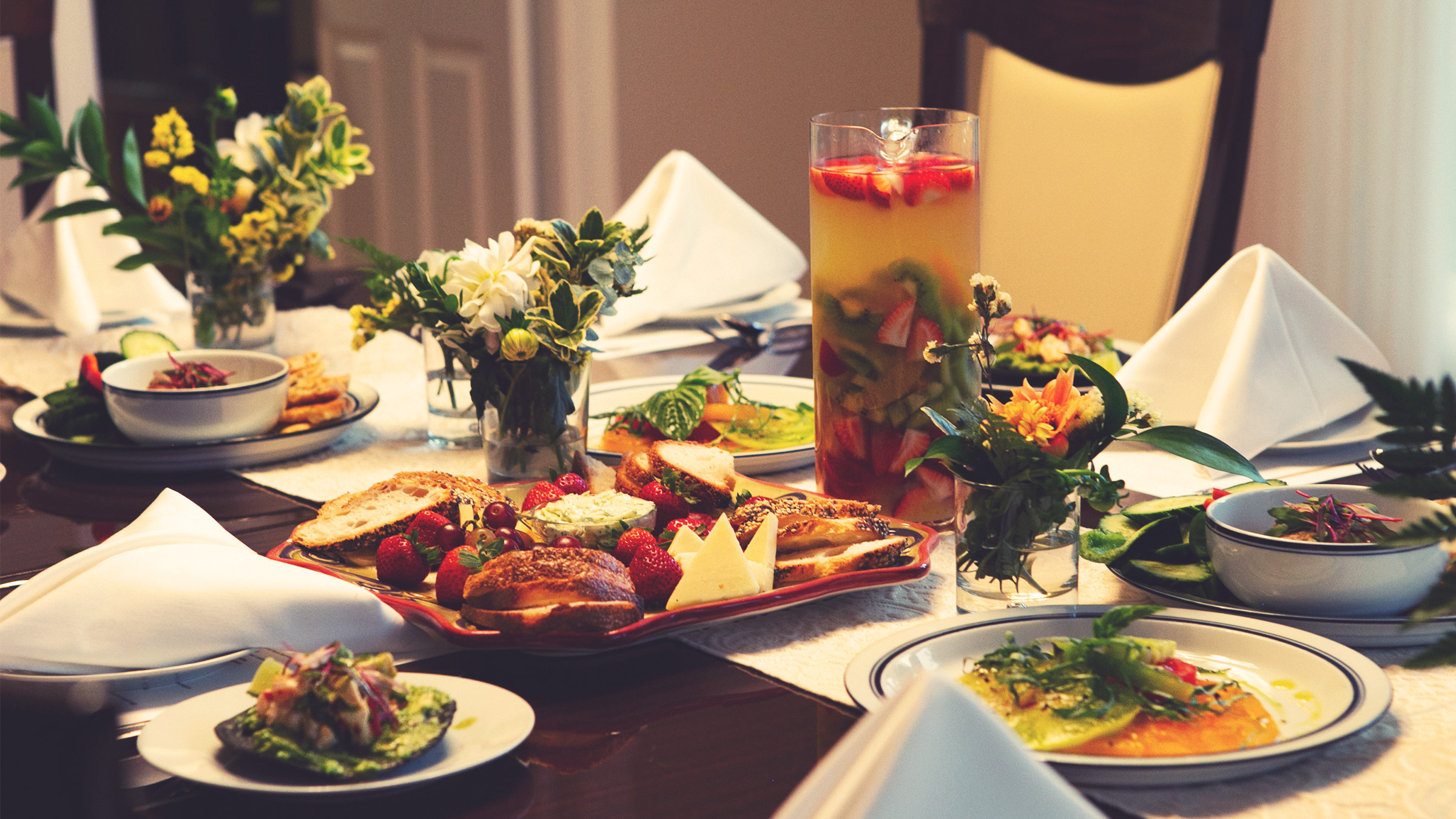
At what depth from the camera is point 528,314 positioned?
113cm

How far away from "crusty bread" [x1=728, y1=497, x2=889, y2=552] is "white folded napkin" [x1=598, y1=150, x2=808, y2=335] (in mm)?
886

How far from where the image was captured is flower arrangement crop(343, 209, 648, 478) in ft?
3.71

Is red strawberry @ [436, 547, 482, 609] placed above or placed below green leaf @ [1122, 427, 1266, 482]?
below

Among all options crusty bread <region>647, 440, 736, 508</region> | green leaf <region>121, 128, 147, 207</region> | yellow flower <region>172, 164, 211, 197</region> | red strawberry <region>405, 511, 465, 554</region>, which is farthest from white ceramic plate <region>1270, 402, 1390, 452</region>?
green leaf <region>121, 128, 147, 207</region>

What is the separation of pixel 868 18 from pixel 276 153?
100 inches

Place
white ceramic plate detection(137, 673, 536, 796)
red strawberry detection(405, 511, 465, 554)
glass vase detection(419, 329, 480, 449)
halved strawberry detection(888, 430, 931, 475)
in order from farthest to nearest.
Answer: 1. glass vase detection(419, 329, 480, 449)
2. halved strawberry detection(888, 430, 931, 475)
3. red strawberry detection(405, 511, 465, 554)
4. white ceramic plate detection(137, 673, 536, 796)

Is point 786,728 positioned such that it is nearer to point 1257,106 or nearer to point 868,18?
A: point 1257,106

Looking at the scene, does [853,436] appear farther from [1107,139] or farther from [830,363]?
[1107,139]

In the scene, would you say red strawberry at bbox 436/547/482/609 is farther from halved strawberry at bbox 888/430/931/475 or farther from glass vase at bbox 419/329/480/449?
glass vase at bbox 419/329/480/449

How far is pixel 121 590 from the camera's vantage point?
2.62 ft

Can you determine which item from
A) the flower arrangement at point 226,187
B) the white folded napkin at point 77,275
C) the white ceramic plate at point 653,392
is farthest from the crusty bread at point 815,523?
the white folded napkin at point 77,275

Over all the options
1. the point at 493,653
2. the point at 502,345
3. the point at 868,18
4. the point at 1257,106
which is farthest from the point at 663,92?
the point at 493,653

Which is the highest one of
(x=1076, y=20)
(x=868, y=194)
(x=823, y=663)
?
(x=1076, y=20)

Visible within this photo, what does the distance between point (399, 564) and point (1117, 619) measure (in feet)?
1.56
